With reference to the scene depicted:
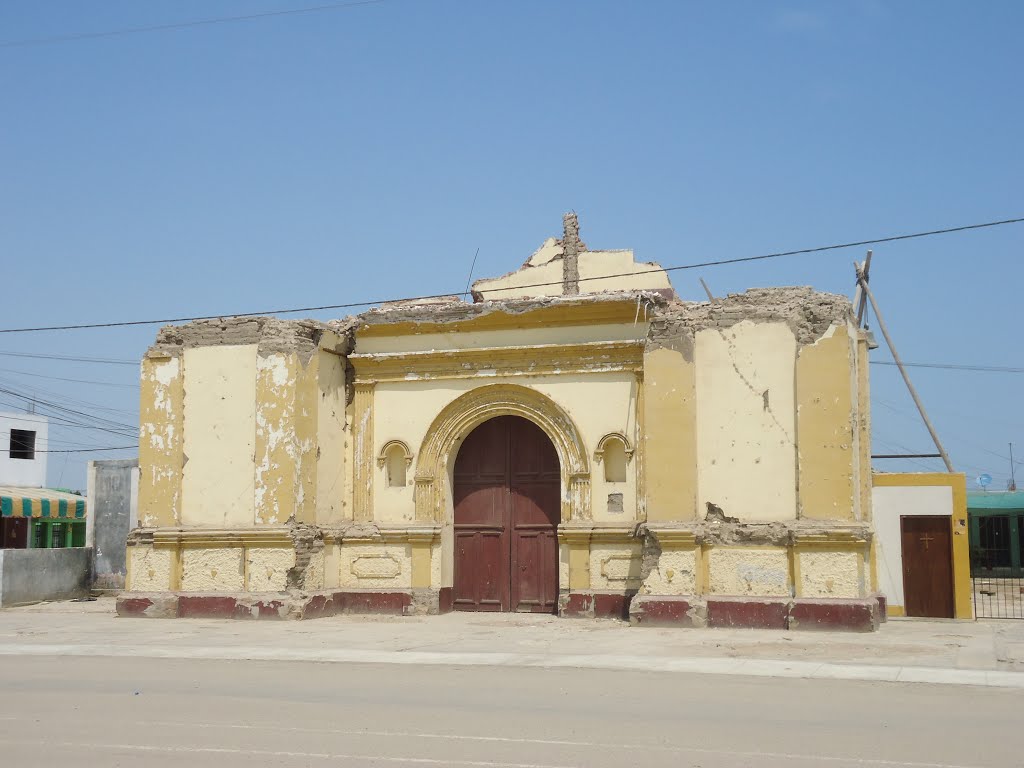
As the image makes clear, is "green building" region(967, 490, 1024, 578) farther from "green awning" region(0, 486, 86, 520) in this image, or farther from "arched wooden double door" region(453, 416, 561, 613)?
"green awning" region(0, 486, 86, 520)

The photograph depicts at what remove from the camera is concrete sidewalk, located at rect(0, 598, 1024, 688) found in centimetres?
1187

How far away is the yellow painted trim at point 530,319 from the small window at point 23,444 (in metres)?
34.7

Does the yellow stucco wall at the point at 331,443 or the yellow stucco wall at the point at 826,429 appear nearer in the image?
the yellow stucco wall at the point at 826,429

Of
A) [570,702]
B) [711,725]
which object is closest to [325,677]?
[570,702]

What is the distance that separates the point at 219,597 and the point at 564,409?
20.2 ft

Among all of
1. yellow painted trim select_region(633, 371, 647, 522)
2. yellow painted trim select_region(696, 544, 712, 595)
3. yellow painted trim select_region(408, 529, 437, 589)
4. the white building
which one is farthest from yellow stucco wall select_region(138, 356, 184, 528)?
the white building

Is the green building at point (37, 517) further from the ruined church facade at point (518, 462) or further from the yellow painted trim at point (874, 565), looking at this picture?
the yellow painted trim at point (874, 565)

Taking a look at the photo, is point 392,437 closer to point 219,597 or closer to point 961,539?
point 219,597

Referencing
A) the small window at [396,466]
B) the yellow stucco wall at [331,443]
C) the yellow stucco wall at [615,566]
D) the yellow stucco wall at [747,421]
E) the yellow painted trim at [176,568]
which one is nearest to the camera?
the yellow stucco wall at [747,421]

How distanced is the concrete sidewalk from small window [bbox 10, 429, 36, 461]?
3260 centimetres

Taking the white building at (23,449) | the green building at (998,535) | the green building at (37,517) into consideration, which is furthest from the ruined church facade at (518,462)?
the white building at (23,449)

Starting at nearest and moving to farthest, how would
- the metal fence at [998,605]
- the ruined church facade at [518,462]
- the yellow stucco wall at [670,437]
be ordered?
the ruined church facade at [518,462]
the yellow stucco wall at [670,437]
the metal fence at [998,605]

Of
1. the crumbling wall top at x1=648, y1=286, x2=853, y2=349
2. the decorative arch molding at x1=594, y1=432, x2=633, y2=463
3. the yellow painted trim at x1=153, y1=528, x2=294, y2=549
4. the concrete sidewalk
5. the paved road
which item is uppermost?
the crumbling wall top at x1=648, y1=286, x2=853, y2=349

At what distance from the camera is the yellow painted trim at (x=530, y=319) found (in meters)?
17.6
